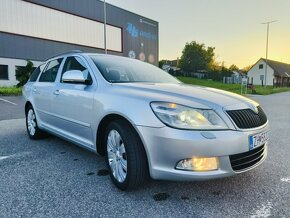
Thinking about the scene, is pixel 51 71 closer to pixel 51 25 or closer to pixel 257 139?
pixel 257 139

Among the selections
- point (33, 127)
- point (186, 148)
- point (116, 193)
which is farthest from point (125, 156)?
point (33, 127)

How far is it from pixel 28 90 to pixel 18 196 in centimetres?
308

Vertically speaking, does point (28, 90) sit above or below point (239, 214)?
above

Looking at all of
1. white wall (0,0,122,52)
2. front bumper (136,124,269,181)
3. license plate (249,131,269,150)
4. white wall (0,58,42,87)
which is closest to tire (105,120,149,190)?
front bumper (136,124,269,181)

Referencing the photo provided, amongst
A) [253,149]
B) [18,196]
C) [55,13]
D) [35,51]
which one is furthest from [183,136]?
[55,13]

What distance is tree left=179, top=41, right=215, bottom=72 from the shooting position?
7725cm

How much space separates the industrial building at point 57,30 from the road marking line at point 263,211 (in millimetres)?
22672

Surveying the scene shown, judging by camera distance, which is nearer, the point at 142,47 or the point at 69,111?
the point at 69,111

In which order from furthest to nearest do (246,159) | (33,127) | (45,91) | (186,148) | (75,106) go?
(33,127), (45,91), (75,106), (246,159), (186,148)

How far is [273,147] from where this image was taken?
4.98 metres

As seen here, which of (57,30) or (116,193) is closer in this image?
(116,193)

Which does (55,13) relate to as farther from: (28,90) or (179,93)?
(179,93)

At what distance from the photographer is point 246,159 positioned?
109 inches

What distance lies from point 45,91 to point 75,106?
122 centimetres
